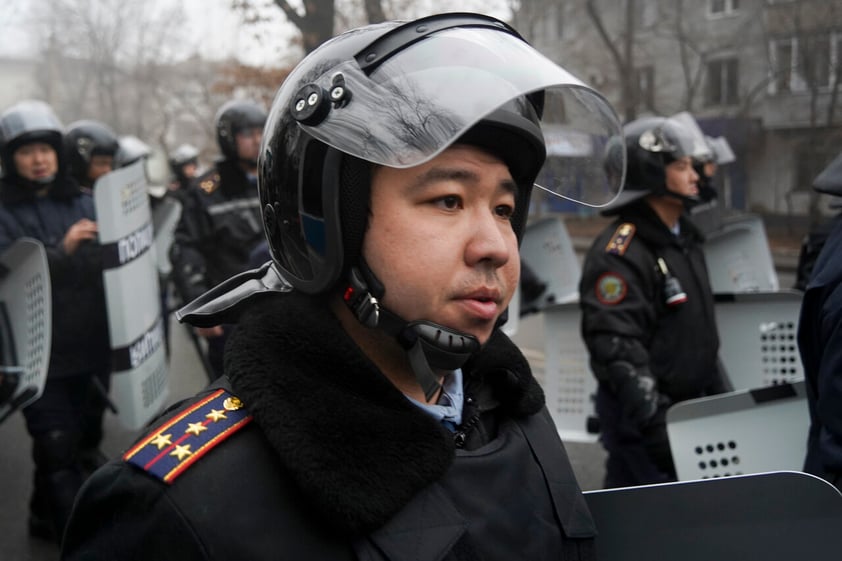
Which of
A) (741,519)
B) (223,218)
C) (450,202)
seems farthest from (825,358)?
(223,218)

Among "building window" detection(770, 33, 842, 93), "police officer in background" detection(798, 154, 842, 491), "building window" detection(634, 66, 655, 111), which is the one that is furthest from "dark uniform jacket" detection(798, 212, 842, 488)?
"building window" detection(634, 66, 655, 111)

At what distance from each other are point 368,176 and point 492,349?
428 mm

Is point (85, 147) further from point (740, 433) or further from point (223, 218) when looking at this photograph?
point (740, 433)

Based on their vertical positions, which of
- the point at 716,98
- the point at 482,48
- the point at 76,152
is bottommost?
the point at 716,98

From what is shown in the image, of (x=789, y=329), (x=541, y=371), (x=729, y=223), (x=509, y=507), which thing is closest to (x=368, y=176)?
(x=509, y=507)

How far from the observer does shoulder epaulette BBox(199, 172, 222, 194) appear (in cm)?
506

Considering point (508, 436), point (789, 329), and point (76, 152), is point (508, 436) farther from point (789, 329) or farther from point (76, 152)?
point (76, 152)

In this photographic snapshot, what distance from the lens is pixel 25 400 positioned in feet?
12.5

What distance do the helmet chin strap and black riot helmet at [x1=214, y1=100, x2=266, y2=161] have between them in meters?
4.01

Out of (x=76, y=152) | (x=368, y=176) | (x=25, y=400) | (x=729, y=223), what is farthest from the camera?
(x=76, y=152)

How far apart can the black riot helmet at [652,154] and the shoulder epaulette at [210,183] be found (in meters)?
2.55

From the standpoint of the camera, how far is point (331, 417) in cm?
113

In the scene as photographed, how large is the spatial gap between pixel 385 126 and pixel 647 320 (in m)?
2.34

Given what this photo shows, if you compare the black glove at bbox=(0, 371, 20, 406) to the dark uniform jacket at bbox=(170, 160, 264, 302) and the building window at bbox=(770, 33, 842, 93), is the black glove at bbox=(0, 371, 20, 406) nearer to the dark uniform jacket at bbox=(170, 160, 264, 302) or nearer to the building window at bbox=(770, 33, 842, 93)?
the dark uniform jacket at bbox=(170, 160, 264, 302)
